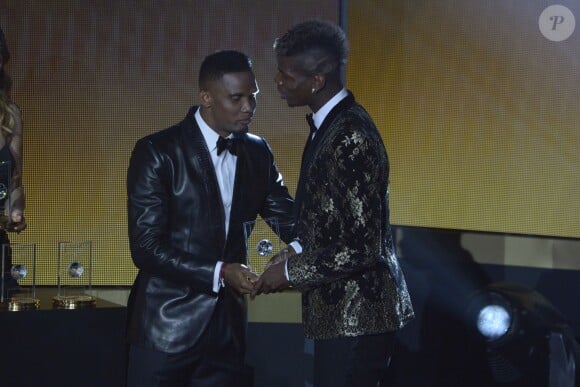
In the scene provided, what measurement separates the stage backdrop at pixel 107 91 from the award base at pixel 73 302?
4.50ft

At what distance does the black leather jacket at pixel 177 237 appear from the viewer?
2.64 meters

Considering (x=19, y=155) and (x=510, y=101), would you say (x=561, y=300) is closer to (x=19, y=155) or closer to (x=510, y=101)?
(x=510, y=101)

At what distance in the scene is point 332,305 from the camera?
7.89 feet

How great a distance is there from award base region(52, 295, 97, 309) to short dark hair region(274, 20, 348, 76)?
123 cm

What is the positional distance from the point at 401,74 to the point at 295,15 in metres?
0.62

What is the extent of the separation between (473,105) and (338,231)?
2.53 meters

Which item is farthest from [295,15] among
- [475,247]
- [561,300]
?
[561,300]

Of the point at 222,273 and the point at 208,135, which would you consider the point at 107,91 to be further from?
the point at 222,273

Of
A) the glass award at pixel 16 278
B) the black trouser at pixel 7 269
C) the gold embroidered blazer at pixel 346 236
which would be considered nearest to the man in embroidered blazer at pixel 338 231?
the gold embroidered blazer at pixel 346 236

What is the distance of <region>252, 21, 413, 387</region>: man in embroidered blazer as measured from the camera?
233 centimetres

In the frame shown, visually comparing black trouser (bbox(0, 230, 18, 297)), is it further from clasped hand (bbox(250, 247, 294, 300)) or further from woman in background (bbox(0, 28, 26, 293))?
clasped hand (bbox(250, 247, 294, 300))

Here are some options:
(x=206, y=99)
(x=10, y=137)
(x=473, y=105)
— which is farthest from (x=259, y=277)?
(x=473, y=105)

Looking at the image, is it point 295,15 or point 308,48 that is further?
point 295,15

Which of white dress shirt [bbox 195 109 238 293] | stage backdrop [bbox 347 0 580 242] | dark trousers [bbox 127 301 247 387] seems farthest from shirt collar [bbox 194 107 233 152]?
stage backdrop [bbox 347 0 580 242]
